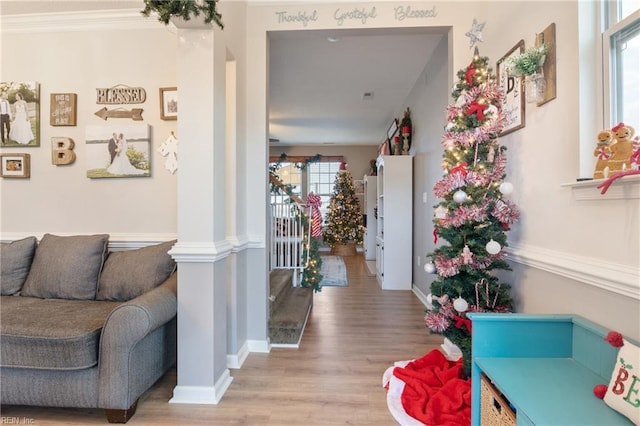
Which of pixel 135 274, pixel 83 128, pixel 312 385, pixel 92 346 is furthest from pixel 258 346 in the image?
pixel 83 128

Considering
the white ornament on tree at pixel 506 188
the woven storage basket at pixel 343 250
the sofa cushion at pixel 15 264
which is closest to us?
the white ornament on tree at pixel 506 188

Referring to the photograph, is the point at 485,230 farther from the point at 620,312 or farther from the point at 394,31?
the point at 394,31

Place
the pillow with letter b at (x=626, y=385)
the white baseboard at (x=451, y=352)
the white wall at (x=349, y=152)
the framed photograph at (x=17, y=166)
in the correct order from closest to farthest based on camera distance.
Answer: the pillow with letter b at (x=626, y=385)
the white baseboard at (x=451, y=352)
the framed photograph at (x=17, y=166)
the white wall at (x=349, y=152)

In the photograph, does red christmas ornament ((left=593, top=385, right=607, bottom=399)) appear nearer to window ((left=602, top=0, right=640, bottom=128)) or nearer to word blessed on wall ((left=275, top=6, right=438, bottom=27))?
window ((left=602, top=0, right=640, bottom=128))

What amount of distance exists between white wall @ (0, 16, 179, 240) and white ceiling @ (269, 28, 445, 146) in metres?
1.11

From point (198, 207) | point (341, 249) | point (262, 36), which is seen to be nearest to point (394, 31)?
point (262, 36)

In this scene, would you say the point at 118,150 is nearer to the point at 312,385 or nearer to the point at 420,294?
the point at 312,385

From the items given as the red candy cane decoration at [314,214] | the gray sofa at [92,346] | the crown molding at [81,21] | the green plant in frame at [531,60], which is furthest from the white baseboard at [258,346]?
the crown molding at [81,21]

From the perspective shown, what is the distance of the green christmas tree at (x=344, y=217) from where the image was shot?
8.27 metres

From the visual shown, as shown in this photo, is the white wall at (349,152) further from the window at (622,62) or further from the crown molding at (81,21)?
the window at (622,62)

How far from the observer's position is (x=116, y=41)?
2.71 metres

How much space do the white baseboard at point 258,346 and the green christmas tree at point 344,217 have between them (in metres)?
5.64

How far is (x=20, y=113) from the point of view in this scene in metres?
2.75

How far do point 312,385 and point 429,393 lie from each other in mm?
731
